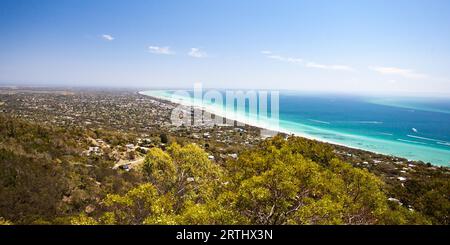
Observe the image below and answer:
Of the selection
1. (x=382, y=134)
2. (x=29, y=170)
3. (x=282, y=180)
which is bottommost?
(x=382, y=134)

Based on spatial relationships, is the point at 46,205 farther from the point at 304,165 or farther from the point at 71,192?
the point at 304,165

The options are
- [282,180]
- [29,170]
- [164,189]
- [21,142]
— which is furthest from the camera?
[21,142]

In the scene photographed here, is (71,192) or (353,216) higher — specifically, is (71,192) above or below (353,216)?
below

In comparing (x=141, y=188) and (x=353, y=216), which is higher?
(x=141, y=188)

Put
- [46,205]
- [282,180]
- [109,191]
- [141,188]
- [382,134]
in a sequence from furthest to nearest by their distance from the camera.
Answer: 1. [382,134]
2. [109,191]
3. [46,205]
4. [141,188]
5. [282,180]
